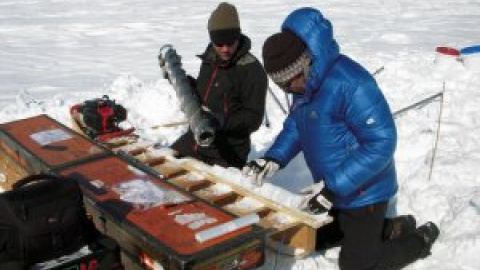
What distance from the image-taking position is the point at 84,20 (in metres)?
15.3

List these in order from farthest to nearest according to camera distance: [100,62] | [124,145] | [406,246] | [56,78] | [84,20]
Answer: [84,20], [100,62], [56,78], [124,145], [406,246]

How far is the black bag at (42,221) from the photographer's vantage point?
307cm

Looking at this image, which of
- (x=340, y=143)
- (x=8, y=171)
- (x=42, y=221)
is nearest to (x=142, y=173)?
(x=42, y=221)

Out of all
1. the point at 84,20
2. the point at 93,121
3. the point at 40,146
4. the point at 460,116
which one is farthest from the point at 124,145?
the point at 84,20

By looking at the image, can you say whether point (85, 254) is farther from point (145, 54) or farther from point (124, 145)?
point (145, 54)

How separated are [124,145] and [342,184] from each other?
2.49 metres

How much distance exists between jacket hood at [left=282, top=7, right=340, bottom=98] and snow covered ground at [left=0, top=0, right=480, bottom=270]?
4.26 ft

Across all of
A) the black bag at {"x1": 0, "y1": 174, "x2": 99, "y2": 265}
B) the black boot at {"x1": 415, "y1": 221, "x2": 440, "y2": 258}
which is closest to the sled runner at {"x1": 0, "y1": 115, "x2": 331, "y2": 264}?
the black bag at {"x1": 0, "y1": 174, "x2": 99, "y2": 265}

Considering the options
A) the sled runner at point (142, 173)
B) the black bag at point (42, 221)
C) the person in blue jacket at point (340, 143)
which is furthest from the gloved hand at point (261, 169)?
the black bag at point (42, 221)

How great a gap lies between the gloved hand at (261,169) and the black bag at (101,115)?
1.81 m

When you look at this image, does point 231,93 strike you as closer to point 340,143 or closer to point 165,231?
point 340,143

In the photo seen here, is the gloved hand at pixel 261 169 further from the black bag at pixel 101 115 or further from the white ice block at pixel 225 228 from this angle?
the black bag at pixel 101 115

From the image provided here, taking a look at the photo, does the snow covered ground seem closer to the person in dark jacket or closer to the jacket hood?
the person in dark jacket

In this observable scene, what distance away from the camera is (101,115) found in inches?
224
